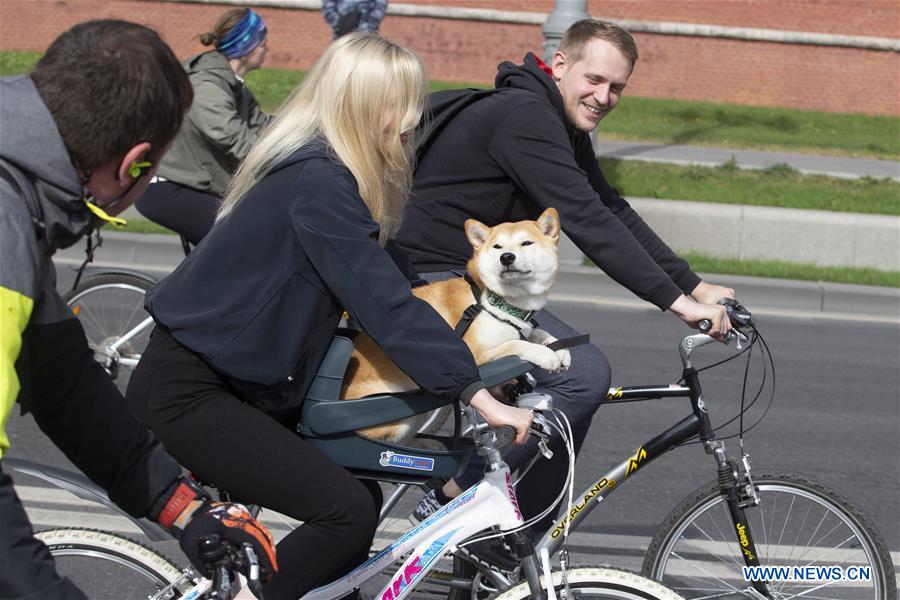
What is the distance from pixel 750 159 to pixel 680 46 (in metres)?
13.0

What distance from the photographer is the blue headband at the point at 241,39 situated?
237 inches

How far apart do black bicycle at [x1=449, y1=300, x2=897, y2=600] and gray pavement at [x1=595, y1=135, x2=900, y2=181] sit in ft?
35.0

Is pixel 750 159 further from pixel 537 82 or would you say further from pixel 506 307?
pixel 506 307

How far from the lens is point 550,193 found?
3.43 meters

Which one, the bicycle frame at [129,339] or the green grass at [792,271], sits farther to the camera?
the green grass at [792,271]

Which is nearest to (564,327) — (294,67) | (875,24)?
(294,67)

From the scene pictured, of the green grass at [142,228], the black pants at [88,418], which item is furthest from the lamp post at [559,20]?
the black pants at [88,418]

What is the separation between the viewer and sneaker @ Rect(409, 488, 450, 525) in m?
3.29

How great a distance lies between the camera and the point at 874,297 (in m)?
9.68

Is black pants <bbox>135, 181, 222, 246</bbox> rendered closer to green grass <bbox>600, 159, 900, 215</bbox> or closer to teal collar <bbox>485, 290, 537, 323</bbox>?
teal collar <bbox>485, 290, 537, 323</bbox>

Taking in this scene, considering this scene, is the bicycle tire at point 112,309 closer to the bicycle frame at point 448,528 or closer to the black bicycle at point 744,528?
the black bicycle at point 744,528

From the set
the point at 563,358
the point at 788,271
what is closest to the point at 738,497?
the point at 563,358

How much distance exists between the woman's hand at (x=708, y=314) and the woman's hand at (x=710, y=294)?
23 centimetres

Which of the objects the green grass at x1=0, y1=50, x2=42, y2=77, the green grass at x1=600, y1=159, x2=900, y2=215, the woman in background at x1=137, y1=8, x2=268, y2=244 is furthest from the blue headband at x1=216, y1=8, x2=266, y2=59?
the green grass at x1=0, y1=50, x2=42, y2=77
